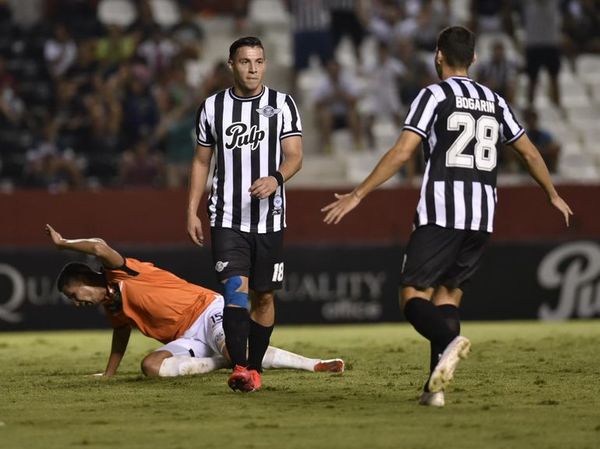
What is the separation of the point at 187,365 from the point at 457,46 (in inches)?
115

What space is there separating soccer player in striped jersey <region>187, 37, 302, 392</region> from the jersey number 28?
1.19 metres

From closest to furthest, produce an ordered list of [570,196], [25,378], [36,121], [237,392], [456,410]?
[456,410]
[237,392]
[25,378]
[570,196]
[36,121]

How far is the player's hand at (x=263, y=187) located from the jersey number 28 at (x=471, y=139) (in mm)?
1102

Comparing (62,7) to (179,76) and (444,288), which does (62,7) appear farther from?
(444,288)

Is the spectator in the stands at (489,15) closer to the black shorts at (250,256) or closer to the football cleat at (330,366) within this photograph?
the football cleat at (330,366)

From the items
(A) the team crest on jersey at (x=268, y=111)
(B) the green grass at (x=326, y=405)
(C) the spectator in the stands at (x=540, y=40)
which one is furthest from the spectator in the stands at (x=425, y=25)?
(A) the team crest on jersey at (x=268, y=111)

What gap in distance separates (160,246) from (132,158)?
245 centimetres

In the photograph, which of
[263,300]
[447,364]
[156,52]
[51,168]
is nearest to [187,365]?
[263,300]

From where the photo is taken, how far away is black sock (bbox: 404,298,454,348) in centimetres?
689

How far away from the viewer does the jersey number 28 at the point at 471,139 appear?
276 inches

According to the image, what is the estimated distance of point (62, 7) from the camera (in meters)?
19.3

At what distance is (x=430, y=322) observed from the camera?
690 cm

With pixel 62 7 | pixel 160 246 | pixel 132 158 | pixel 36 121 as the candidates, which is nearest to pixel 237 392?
pixel 160 246

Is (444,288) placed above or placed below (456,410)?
above
